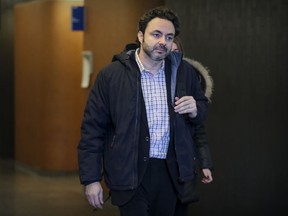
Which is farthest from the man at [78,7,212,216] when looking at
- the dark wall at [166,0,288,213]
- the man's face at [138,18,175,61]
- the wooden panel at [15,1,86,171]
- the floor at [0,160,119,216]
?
the wooden panel at [15,1,86,171]

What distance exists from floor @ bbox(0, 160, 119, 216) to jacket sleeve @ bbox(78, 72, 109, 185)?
2995 mm

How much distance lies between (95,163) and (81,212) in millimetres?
3171

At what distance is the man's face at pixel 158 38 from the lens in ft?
8.79

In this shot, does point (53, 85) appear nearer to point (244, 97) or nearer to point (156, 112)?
point (244, 97)

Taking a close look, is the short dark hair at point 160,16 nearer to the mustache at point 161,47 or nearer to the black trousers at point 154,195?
the mustache at point 161,47

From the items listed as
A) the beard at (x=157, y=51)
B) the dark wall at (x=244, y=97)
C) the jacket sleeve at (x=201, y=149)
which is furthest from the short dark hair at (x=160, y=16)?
the dark wall at (x=244, y=97)

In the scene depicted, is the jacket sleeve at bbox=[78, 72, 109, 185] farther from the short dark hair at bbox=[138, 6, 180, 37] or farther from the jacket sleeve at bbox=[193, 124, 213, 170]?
the jacket sleeve at bbox=[193, 124, 213, 170]

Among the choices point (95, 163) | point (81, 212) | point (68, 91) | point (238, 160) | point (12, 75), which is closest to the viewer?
point (95, 163)

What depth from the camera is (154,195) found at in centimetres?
276

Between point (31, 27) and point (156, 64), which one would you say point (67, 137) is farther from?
point (156, 64)

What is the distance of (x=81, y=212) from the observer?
576 centimetres

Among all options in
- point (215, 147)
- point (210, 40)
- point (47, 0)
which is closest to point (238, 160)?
point (215, 147)

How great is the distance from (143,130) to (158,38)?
0.43 metres

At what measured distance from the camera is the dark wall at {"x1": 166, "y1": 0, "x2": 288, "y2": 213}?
4.35m
